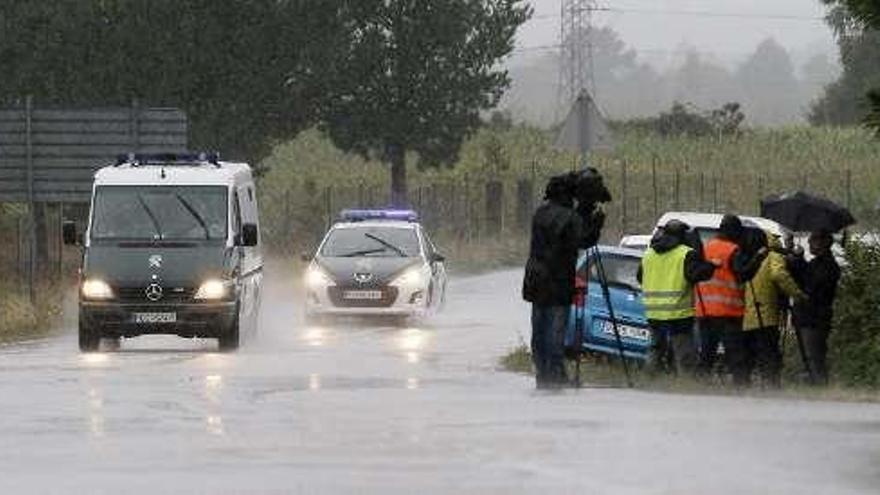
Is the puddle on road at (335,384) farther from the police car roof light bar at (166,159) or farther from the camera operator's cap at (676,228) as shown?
the police car roof light bar at (166,159)

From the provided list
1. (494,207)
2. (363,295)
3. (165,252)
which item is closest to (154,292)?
(165,252)

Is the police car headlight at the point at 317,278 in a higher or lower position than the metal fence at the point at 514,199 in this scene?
lower

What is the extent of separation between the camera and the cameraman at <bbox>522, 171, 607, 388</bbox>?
21062 mm

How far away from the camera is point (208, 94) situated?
5250 centimetres

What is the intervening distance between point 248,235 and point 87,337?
2434 mm

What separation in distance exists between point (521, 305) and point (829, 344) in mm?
19289

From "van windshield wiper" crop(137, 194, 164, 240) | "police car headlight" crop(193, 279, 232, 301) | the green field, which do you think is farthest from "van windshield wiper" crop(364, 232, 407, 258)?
the green field

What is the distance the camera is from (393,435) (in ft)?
53.3

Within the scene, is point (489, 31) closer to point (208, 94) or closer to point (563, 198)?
point (208, 94)

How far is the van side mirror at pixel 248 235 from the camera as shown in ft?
99.7

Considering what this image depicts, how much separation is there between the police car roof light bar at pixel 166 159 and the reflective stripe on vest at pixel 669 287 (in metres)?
9.90

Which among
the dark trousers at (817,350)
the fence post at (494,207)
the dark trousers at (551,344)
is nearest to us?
the dark trousers at (551,344)

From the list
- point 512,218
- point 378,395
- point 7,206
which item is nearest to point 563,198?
point 378,395

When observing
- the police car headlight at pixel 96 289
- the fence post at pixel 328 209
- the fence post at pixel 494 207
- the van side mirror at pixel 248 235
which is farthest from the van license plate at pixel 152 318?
the fence post at pixel 494 207
